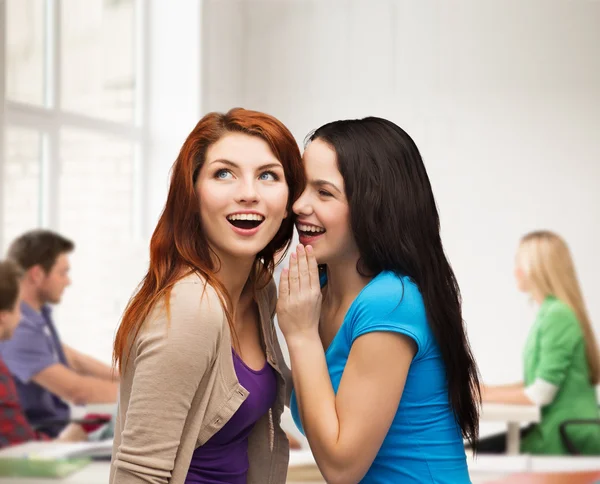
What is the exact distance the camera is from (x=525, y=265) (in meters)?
4.64

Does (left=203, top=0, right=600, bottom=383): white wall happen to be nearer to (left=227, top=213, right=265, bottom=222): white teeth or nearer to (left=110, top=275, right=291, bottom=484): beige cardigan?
(left=227, top=213, right=265, bottom=222): white teeth

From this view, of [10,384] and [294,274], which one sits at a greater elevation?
[294,274]

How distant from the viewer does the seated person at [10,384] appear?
11.7ft

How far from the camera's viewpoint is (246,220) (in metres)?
1.51

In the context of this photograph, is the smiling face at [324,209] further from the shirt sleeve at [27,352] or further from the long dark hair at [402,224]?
the shirt sleeve at [27,352]

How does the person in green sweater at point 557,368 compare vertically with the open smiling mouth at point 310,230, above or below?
below

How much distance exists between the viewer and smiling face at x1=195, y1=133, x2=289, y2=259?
1.48m

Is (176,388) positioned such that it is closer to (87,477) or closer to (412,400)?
(412,400)

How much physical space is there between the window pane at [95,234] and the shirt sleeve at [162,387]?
3.79 meters

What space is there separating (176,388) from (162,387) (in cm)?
2

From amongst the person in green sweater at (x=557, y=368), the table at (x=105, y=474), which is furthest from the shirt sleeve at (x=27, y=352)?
the person in green sweater at (x=557, y=368)

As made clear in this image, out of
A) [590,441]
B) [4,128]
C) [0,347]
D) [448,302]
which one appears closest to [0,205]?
Result: [4,128]

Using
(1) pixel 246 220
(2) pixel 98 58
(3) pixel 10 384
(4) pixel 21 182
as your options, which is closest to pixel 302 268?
(1) pixel 246 220

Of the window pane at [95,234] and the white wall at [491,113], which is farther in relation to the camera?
the white wall at [491,113]
